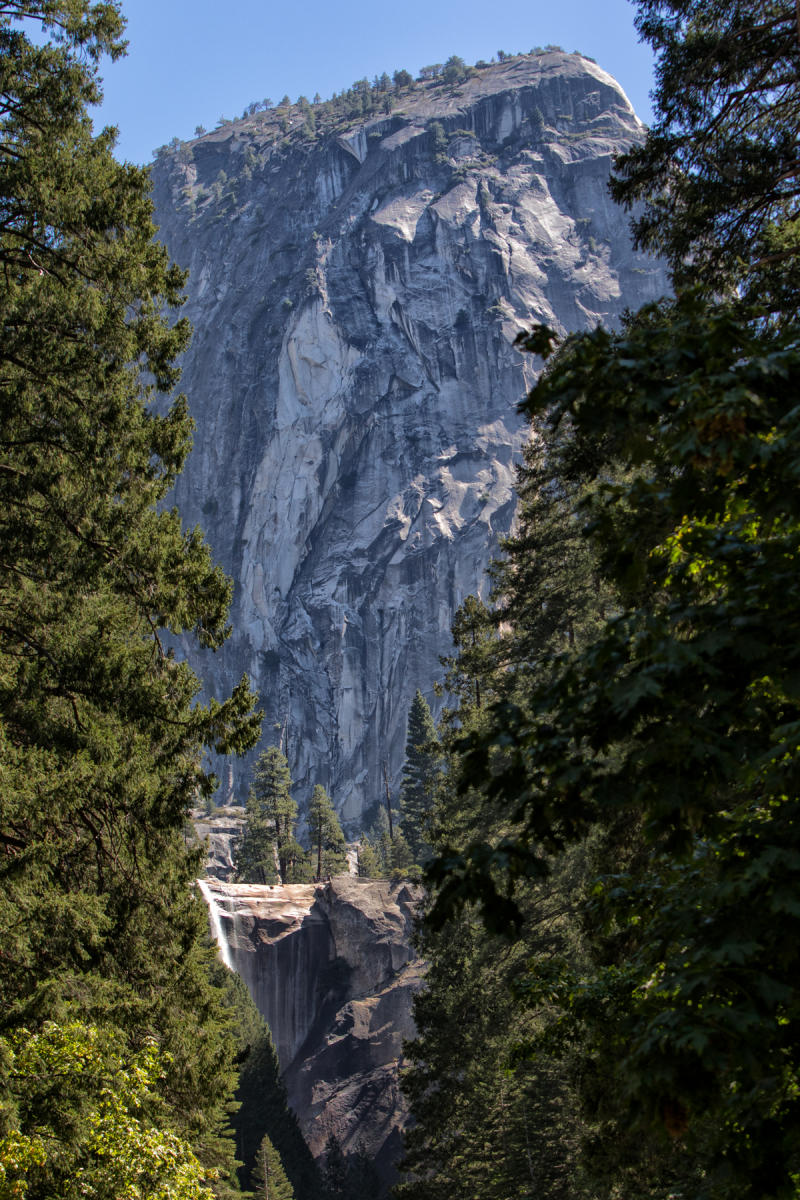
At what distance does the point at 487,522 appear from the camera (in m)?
94.8

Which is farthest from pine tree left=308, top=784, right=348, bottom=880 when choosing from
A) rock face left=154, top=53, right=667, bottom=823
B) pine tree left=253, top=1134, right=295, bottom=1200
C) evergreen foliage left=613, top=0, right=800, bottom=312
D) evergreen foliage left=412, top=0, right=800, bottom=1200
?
evergreen foliage left=412, top=0, right=800, bottom=1200

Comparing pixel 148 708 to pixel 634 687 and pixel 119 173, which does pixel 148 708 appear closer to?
pixel 119 173

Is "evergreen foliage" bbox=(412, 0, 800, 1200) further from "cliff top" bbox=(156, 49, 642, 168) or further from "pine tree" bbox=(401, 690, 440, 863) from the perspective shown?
"cliff top" bbox=(156, 49, 642, 168)

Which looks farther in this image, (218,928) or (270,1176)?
(218,928)

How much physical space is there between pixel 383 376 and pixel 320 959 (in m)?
73.2

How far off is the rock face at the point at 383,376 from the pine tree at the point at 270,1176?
212 feet

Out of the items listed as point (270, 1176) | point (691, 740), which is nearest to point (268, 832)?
point (270, 1176)

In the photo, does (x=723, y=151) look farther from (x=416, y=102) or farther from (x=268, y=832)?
(x=416, y=102)

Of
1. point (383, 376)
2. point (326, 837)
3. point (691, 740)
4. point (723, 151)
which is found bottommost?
point (691, 740)

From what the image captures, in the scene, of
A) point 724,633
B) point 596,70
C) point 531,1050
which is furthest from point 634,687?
point 596,70

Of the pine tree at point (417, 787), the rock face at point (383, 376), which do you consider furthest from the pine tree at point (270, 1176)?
the rock face at point (383, 376)

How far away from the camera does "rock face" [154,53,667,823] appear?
97.2 metres

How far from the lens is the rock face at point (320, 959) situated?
39.7m

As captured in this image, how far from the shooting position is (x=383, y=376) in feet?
342
